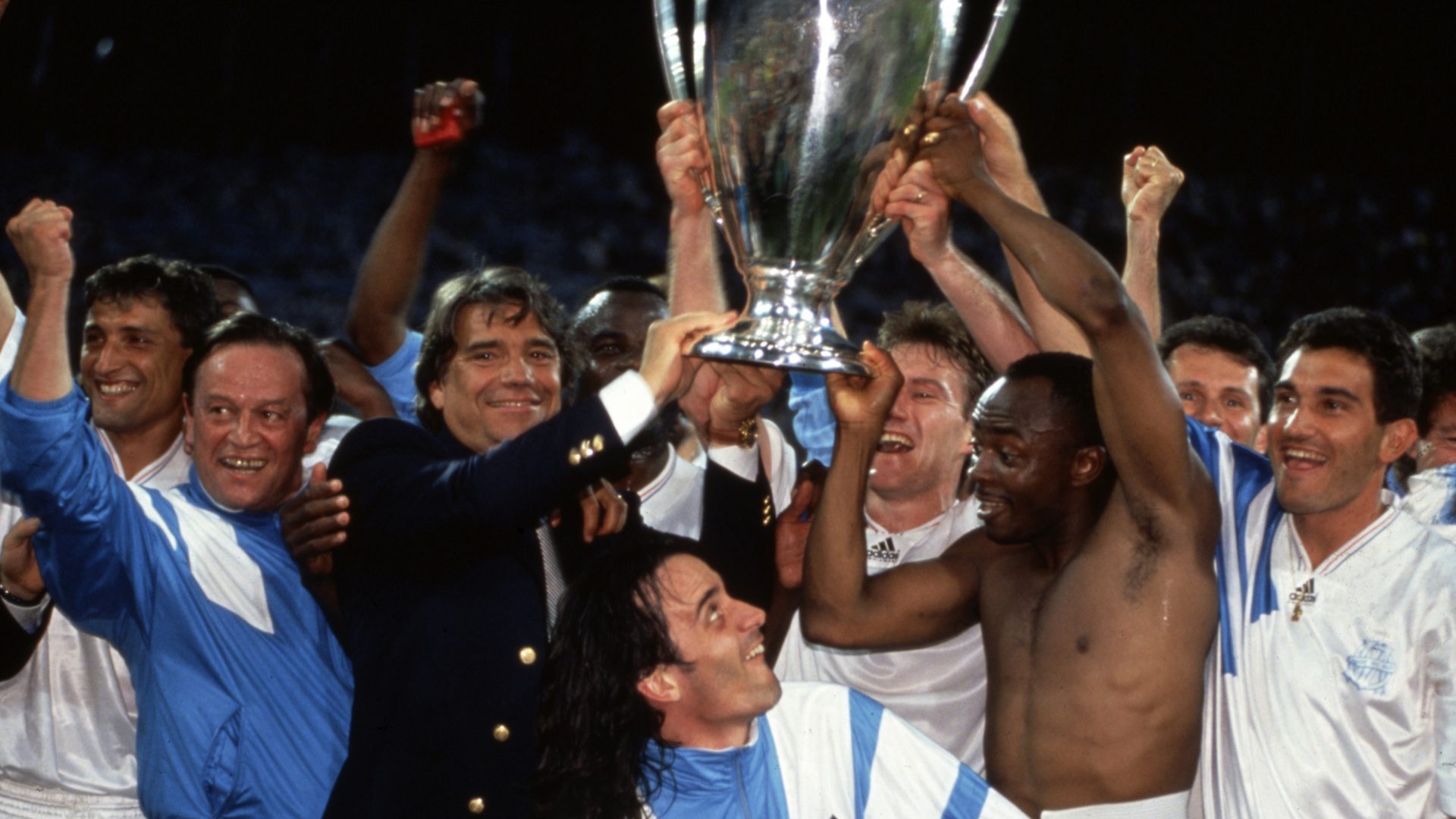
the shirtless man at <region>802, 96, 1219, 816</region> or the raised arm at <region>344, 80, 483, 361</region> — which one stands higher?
the raised arm at <region>344, 80, 483, 361</region>

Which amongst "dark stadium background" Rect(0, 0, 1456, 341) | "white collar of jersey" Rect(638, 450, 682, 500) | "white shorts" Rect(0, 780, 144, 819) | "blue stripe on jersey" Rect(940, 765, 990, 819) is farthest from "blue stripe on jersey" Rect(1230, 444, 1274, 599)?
"dark stadium background" Rect(0, 0, 1456, 341)

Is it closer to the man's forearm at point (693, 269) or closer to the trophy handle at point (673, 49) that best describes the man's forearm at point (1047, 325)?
the man's forearm at point (693, 269)

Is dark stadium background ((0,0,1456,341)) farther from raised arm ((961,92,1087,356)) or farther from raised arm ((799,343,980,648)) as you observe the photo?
raised arm ((799,343,980,648))

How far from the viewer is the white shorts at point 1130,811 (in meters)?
2.40

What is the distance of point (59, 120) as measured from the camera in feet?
29.5

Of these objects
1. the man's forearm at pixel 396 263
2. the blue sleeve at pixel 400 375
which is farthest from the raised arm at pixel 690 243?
the blue sleeve at pixel 400 375

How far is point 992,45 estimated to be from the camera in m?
2.11

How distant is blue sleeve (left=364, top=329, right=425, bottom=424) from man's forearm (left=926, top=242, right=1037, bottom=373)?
1.41 m

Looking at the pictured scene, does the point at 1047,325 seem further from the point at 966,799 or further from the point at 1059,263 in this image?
the point at 966,799

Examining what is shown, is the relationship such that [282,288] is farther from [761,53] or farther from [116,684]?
[761,53]

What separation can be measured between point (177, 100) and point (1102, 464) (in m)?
7.43

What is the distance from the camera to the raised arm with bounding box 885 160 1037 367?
91.4 inches

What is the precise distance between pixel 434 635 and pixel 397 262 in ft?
4.29

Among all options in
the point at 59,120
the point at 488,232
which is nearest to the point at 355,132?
the point at 488,232
